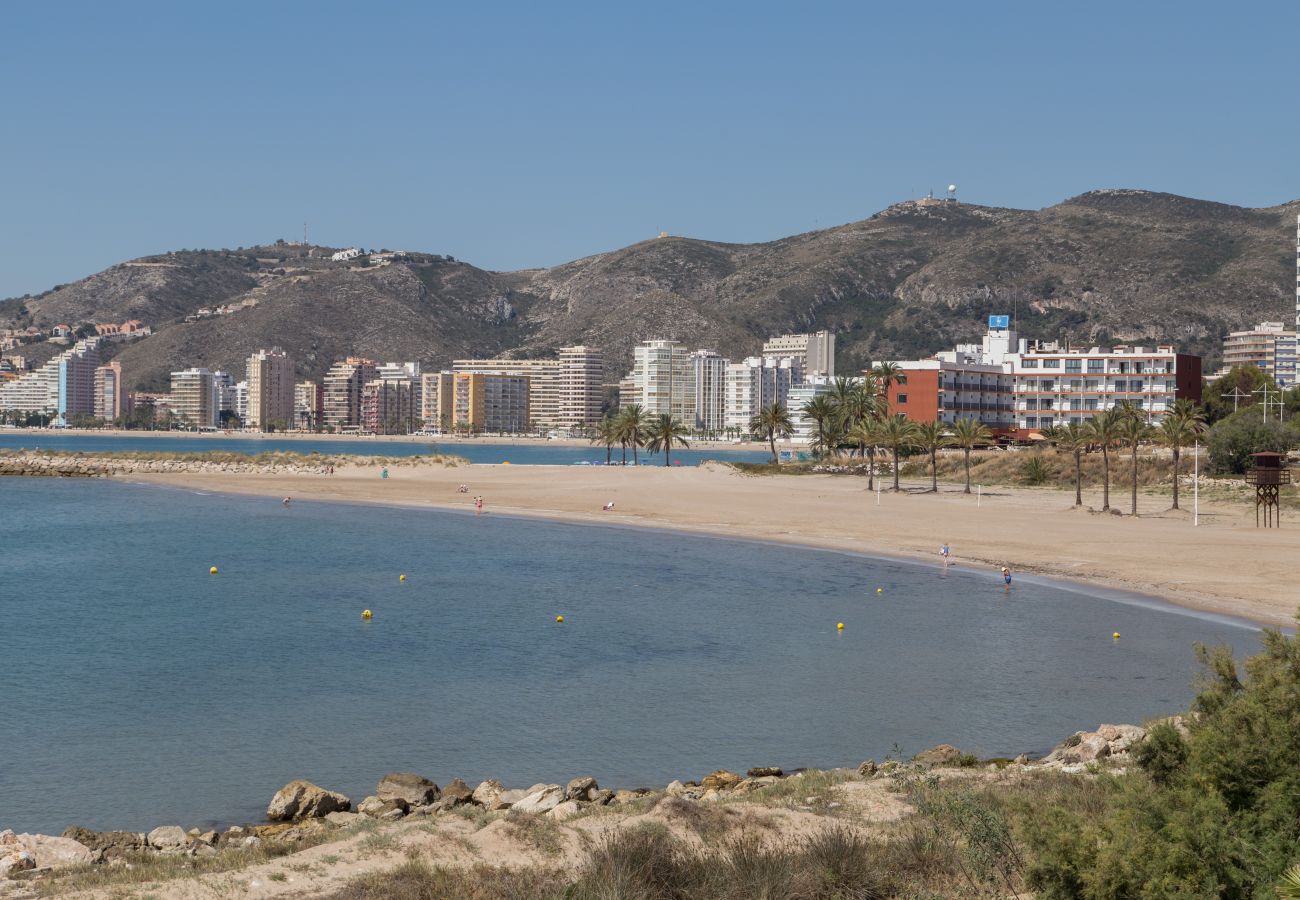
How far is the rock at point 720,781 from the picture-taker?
16620 mm

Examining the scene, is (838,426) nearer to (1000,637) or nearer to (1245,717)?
(1000,637)

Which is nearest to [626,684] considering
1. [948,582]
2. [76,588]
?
[948,582]

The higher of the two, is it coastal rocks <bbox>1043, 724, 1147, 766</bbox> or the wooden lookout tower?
the wooden lookout tower

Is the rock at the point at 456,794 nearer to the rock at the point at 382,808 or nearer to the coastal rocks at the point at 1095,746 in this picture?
the rock at the point at 382,808

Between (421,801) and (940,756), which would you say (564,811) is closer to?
(421,801)

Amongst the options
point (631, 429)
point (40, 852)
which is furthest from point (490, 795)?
point (631, 429)

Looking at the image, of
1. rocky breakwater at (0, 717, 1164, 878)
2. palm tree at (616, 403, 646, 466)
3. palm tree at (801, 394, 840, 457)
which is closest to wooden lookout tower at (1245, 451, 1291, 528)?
rocky breakwater at (0, 717, 1164, 878)

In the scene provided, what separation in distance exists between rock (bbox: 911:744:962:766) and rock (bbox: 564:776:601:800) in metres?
4.64

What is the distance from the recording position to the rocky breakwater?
45.0 ft

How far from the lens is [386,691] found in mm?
24156

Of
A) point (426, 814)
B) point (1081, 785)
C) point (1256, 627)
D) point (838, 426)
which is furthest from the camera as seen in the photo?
point (838, 426)

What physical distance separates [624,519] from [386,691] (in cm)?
4186

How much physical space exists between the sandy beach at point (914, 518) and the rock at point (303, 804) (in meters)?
24.3

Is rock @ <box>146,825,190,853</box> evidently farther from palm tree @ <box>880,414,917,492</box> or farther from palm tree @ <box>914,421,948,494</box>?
palm tree @ <box>914,421,948,494</box>
